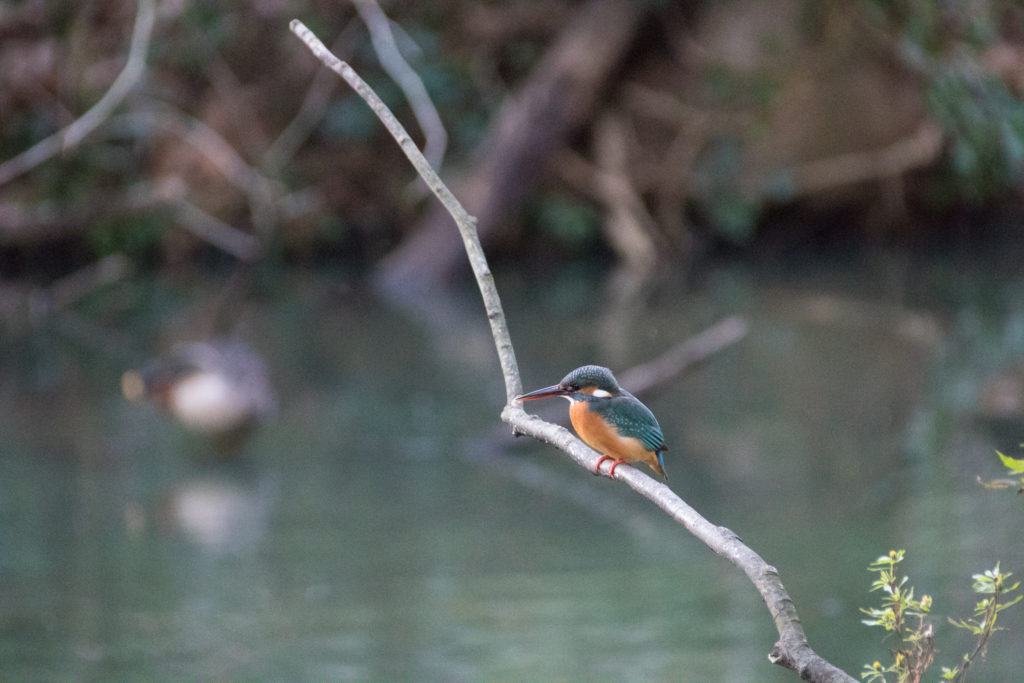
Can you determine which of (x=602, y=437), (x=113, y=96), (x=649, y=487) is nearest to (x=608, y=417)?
(x=602, y=437)

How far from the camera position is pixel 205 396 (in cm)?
391

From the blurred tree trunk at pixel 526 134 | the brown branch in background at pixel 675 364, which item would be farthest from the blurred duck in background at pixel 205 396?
the blurred tree trunk at pixel 526 134

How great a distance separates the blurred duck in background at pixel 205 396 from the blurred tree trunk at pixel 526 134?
3347mm

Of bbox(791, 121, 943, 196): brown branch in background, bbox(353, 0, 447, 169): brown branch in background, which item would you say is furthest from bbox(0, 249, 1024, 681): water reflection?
bbox(791, 121, 943, 196): brown branch in background

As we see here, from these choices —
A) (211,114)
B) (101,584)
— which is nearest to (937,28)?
(101,584)

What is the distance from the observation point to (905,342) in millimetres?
5445

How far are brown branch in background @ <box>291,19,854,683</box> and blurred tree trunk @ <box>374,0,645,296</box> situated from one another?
250 inches

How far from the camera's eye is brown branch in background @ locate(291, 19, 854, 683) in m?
0.88

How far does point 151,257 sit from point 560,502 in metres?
5.84

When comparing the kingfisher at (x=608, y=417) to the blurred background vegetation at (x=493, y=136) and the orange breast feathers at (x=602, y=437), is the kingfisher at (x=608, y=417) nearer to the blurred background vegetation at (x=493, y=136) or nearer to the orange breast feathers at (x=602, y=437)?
the orange breast feathers at (x=602, y=437)

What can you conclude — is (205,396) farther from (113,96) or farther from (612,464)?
(612,464)

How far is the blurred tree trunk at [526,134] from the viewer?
26.0 feet

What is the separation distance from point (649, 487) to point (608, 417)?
0.49 ft

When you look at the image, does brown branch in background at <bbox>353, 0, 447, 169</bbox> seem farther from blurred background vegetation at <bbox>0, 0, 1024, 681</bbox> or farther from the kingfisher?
the kingfisher
